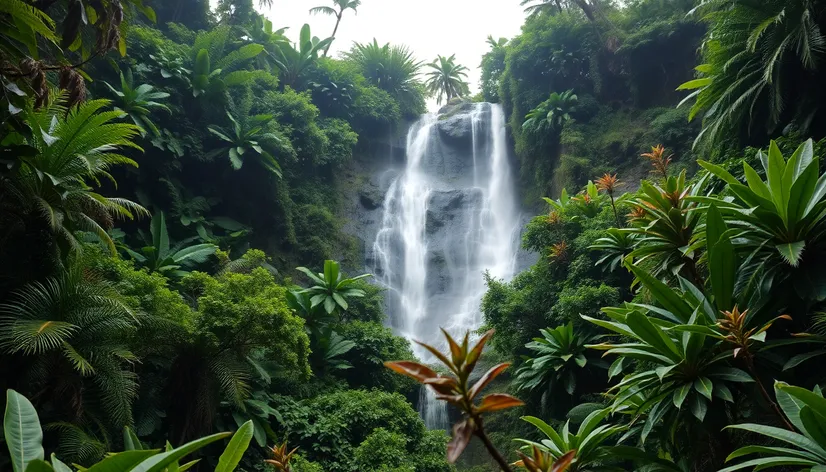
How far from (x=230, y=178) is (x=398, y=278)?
17.0 feet

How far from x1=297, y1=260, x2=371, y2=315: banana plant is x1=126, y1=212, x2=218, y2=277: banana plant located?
195 centimetres

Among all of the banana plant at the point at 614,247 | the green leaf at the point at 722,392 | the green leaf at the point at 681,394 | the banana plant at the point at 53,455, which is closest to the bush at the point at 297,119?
the banana plant at the point at 614,247

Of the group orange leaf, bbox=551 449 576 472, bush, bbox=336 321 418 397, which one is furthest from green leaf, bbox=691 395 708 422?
bush, bbox=336 321 418 397

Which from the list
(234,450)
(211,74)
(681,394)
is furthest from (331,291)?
(234,450)

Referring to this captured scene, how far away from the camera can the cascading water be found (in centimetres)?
1439

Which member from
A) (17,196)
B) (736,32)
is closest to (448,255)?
(736,32)

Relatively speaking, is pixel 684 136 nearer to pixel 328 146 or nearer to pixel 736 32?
pixel 736 32

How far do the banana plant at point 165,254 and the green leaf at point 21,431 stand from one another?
709 centimetres

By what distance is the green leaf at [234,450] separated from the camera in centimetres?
202

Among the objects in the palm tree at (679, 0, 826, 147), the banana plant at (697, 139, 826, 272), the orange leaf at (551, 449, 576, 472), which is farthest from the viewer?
the palm tree at (679, 0, 826, 147)

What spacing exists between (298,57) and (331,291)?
1000cm

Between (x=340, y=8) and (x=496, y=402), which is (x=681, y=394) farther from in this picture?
(x=340, y=8)

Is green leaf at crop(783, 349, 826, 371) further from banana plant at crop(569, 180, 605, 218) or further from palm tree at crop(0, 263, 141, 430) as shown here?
banana plant at crop(569, 180, 605, 218)

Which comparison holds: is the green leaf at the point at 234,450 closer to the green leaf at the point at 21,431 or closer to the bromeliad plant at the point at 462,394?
the green leaf at the point at 21,431
